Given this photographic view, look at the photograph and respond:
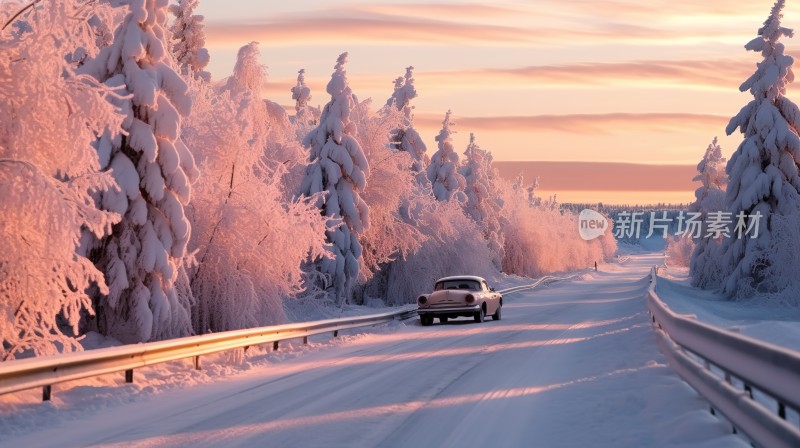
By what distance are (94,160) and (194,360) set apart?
13.4ft

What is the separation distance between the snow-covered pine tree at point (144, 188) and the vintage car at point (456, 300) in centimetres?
950

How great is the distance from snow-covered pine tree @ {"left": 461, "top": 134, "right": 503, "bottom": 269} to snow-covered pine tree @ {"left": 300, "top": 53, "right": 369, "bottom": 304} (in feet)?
128

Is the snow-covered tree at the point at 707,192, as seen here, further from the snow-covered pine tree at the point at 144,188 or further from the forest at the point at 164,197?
the snow-covered pine tree at the point at 144,188

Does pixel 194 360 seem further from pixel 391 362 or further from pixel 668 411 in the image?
pixel 668 411

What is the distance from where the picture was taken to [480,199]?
268 feet

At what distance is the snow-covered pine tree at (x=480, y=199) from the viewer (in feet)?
263

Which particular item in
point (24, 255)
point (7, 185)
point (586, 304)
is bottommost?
point (586, 304)

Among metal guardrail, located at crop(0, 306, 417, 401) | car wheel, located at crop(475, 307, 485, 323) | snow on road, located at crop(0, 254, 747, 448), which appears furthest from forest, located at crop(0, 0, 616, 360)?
car wheel, located at crop(475, 307, 485, 323)

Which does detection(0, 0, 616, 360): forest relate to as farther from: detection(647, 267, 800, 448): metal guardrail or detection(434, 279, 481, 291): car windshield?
detection(647, 267, 800, 448): metal guardrail

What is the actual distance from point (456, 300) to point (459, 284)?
1.20 meters

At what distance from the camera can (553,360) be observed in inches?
747

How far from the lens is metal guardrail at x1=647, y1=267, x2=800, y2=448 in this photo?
21.4 feet

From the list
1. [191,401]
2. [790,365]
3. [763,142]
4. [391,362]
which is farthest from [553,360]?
[763,142]

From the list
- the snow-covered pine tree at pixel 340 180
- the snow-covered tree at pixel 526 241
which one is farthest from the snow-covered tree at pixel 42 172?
the snow-covered tree at pixel 526 241
